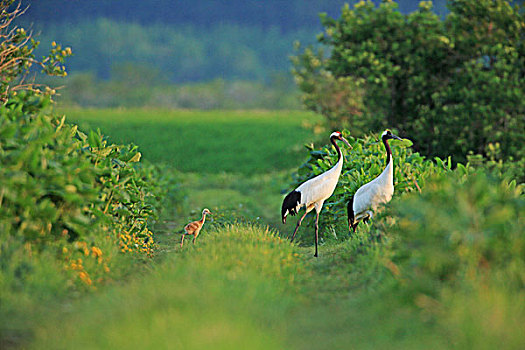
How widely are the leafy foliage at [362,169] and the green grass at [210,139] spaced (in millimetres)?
10990

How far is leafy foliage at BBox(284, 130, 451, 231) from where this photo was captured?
9.92m

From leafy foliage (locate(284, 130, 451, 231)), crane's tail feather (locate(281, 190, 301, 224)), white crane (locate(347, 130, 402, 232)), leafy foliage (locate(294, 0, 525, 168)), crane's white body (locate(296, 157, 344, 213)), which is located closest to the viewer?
white crane (locate(347, 130, 402, 232))

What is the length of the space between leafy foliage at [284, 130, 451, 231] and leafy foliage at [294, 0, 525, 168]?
580 cm

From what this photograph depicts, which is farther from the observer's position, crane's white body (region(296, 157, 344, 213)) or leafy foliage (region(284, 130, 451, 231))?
leafy foliage (region(284, 130, 451, 231))

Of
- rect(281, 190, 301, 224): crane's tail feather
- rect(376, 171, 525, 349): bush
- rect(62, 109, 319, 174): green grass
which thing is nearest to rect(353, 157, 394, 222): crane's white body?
rect(281, 190, 301, 224): crane's tail feather

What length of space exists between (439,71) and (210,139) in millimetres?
20611

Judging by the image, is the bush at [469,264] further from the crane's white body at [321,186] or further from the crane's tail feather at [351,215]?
the crane's tail feather at [351,215]

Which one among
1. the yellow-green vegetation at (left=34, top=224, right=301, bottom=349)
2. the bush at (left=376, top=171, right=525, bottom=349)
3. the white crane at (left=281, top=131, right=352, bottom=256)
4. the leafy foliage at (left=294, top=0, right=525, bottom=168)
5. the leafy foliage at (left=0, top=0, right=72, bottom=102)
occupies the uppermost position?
the leafy foliage at (left=294, top=0, right=525, bottom=168)

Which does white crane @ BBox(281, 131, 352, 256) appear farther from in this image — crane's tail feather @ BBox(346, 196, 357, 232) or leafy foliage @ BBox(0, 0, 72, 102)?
leafy foliage @ BBox(0, 0, 72, 102)

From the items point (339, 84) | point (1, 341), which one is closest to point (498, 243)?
point (1, 341)

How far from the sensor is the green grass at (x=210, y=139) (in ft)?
99.5

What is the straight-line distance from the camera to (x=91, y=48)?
3996 inches

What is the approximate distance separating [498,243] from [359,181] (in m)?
4.87

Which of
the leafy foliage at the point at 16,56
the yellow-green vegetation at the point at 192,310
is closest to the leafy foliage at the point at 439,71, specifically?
the leafy foliage at the point at 16,56
